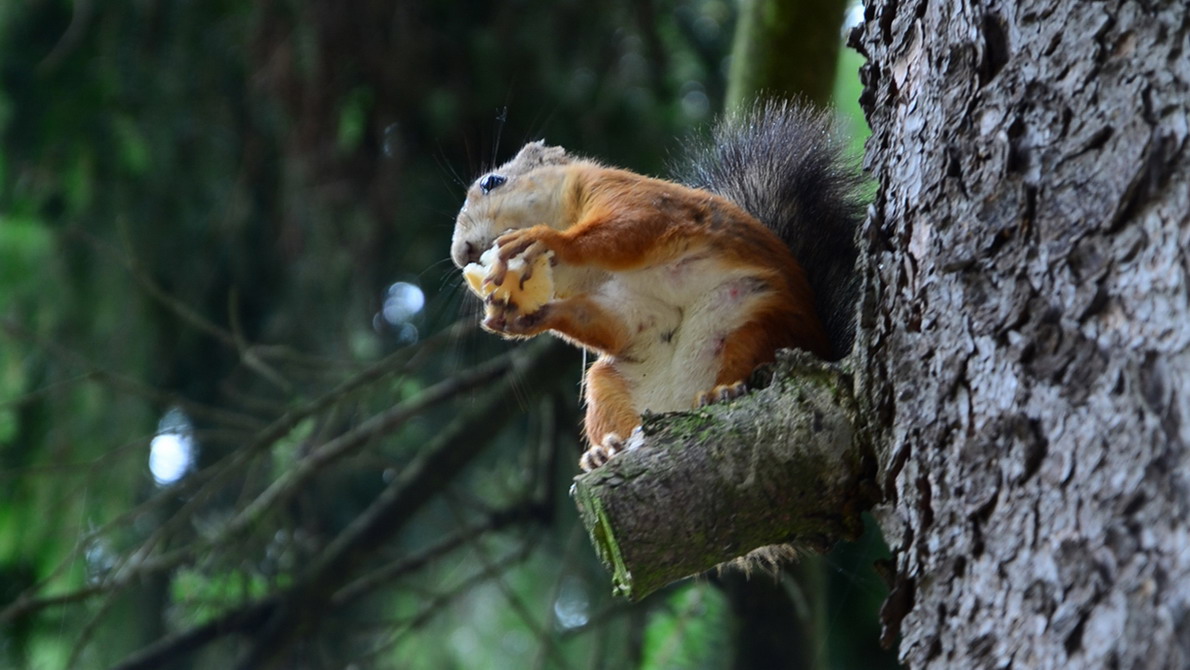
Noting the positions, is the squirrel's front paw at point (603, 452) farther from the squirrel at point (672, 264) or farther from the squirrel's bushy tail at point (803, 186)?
the squirrel's bushy tail at point (803, 186)

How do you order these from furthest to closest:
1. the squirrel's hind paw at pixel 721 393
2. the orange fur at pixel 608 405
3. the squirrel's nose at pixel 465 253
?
the squirrel's nose at pixel 465 253, the orange fur at pixel 608 405, the squirrel's hind paw at pixel 721 393

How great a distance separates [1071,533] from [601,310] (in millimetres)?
849

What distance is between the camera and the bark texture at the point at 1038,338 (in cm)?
75

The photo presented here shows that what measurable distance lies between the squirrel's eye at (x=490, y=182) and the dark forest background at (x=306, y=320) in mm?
504

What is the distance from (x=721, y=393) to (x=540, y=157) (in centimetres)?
67

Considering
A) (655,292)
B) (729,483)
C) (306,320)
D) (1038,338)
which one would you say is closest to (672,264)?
(655,292)

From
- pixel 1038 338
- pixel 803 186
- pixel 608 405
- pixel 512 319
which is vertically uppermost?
pixel 1038 338

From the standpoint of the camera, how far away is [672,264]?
59.1 inches

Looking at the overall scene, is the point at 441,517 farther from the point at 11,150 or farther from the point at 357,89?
the point at 11,150

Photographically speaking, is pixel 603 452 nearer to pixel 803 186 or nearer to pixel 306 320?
pixel 803 186

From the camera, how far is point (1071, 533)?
78cm

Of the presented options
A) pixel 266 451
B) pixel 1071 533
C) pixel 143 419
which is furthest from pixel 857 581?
pixel 143 419

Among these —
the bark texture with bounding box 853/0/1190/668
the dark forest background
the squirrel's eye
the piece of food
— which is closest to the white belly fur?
the piece of food

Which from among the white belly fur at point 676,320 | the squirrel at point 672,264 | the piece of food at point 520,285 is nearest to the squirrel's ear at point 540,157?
the squirrel at point 672,264
